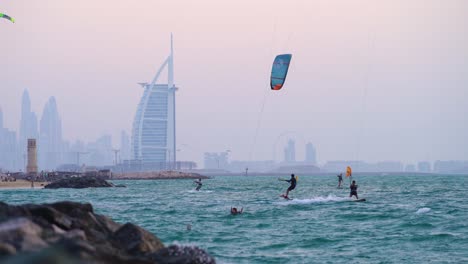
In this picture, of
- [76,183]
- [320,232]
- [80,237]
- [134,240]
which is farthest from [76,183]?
[80,237]

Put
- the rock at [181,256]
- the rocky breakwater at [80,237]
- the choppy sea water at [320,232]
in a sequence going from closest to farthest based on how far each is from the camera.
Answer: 1. the rocky breakwater at [80,237]
2. the rock at [181,256]
3. the choppy sea water at [320,232]

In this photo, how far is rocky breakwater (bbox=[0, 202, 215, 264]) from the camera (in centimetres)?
885

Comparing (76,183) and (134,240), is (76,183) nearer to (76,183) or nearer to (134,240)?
(76,183)

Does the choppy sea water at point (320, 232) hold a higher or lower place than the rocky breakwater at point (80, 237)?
lower

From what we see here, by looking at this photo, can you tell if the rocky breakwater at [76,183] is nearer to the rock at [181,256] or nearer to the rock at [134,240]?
the rock at [134,240]

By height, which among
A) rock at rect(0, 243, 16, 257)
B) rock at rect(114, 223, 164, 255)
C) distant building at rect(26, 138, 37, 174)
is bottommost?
rock at rect(114, 223, 164, 255)

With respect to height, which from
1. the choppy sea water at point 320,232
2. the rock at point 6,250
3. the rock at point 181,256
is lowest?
the choppy sea water at point 320,232

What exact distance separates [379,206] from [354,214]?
6.80 meters

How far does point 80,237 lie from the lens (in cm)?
1026

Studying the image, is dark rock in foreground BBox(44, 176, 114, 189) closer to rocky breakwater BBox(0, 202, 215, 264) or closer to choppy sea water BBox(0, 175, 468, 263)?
choppy sea water BBox(0, 175, 468, 263)

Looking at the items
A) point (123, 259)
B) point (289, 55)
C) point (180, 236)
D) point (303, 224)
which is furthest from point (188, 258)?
point (289, 55)

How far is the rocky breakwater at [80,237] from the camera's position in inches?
348

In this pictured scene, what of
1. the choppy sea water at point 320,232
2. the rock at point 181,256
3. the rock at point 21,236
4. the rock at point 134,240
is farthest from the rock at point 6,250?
the choppy sea water at point 320,232

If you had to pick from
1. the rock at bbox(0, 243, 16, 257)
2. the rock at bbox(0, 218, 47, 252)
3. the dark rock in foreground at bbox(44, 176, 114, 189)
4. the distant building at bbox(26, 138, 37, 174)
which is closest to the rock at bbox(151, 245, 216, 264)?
the rock at bbox(0, 218, 47, 252)
